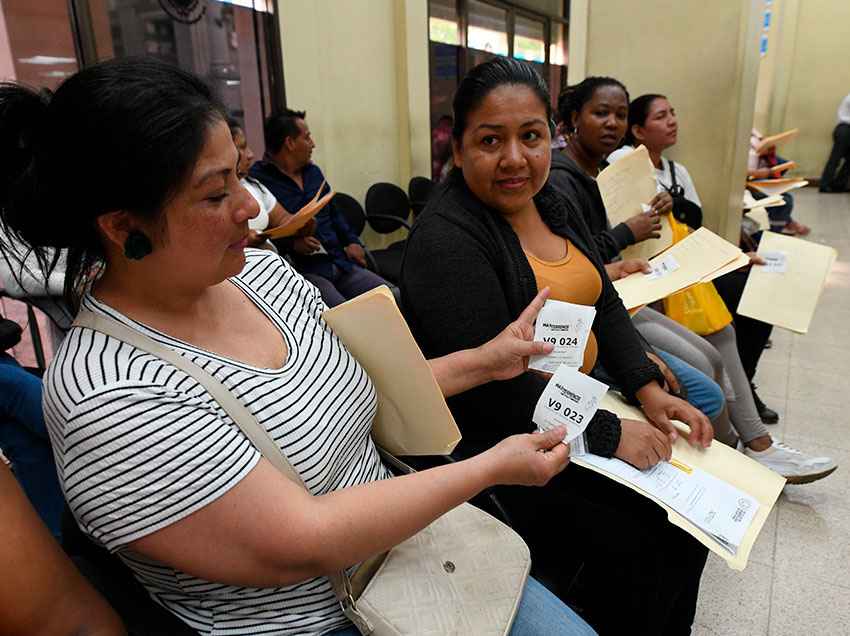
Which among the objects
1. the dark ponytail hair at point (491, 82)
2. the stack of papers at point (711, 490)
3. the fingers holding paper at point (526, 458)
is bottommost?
the stack of papers at point (711, 490)

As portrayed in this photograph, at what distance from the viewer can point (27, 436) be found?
3.45 ft

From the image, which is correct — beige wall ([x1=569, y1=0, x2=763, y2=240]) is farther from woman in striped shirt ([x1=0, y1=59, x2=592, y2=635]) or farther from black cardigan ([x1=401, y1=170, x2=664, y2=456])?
woman in striped shirt ([x1=0, y1=59, x2=592, y2=635])

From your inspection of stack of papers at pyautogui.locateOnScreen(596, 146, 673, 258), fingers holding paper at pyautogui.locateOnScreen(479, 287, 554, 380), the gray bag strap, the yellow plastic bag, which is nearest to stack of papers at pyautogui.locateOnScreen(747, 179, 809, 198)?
stack of papers at pyautogui.locateOnScreen(596, 146, 673, 258)

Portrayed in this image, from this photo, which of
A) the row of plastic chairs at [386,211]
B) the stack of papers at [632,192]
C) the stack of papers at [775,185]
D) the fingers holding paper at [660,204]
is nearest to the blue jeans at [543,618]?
the stack of papers at [632,192]

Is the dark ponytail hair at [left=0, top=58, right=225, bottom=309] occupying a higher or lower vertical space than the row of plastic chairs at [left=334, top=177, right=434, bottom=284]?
higher

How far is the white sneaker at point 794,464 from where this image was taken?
7.25ft

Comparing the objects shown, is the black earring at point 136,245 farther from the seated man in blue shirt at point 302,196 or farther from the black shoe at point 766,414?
the black shoe at point 766,414

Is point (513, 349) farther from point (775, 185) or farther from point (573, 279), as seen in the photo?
point (775, 185)

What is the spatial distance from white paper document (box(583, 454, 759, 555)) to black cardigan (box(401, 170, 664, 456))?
7 cm

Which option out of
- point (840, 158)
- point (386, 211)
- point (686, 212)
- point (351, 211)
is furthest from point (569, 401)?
point (840, 158)

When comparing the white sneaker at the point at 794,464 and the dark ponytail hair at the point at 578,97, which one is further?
the dark ponytail hair at the point at 578,97

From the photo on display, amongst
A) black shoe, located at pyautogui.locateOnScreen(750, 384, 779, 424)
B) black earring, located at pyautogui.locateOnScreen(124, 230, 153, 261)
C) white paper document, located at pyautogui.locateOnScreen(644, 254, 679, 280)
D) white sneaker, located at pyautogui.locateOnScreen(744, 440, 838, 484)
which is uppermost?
black earring, located at pyautogui.locateOnScreen(124, 230, 153, 261)

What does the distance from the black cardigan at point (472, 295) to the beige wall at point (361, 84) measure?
9.01 feet

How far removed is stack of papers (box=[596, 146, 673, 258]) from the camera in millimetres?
2412
